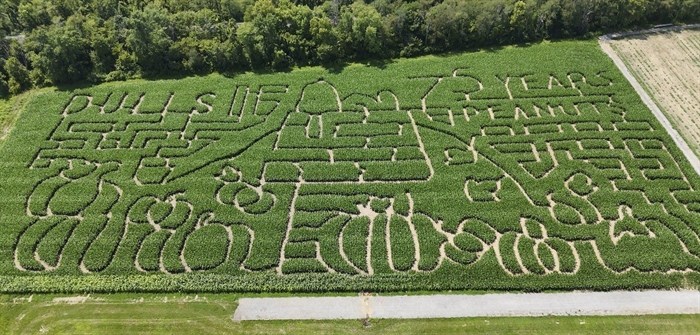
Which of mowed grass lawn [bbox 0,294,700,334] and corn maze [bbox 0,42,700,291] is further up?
corn maze [bbox 0,42,700,291]

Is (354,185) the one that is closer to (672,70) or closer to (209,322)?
(209,322)

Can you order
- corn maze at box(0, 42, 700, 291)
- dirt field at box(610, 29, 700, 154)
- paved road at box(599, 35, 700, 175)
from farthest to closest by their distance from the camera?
1. dirt field at box(610, 29, 700, 154)
2. paved road at box(599, 35, 700, 175)
3. corn maze at box(0, 42, 700, 291)

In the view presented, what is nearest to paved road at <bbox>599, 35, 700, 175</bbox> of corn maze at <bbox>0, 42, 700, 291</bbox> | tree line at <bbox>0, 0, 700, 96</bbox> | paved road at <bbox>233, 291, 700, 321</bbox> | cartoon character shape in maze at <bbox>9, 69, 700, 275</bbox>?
corn maze at <bbox>0, 42, 700, 291</bbox>

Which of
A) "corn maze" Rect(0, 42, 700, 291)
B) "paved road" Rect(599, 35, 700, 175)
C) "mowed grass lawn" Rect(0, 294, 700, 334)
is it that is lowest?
"mowed grass lawn" Rect(0, 294, 700, 334)

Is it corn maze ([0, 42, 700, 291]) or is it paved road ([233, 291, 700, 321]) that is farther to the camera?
corn maze ([0, 42, 700, 291])

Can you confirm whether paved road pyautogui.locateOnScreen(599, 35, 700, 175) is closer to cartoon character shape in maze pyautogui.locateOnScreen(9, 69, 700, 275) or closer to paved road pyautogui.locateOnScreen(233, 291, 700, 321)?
cartoon character shape in maze pyautogui.locateOnScreen(9, 69, 700, 275)

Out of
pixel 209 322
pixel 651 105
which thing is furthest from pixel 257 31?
pixel 651 105

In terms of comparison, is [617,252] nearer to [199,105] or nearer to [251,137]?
[251,137]
